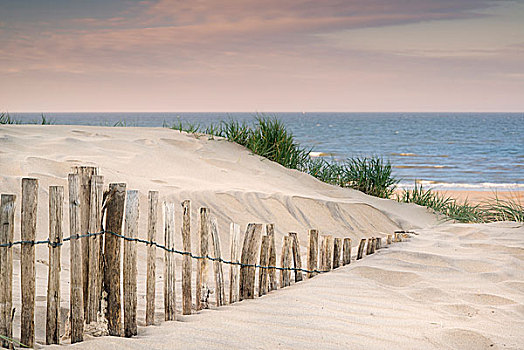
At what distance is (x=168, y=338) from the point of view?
2.70m

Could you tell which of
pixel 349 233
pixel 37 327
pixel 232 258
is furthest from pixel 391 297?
pixel 349 233

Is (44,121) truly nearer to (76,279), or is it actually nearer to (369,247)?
(369,247)

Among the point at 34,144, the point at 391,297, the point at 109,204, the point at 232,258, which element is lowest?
the point at 391,297

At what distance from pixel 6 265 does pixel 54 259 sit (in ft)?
0.68

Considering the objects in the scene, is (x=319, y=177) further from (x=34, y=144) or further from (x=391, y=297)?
(x=391, y=297)

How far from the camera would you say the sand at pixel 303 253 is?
2.98m

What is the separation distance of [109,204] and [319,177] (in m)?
7.28

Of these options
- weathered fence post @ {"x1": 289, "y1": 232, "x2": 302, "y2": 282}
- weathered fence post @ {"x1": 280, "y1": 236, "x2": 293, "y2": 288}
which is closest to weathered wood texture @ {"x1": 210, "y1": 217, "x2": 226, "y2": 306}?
weathered fence post @ {"x1": 280, "y1": 236, "x2": 293, "y2": 288}

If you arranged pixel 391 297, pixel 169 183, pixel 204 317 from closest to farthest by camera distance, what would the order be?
pixel 204 317, pixel 391 297, pixel 169 183

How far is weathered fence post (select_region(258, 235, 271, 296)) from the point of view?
371 cm

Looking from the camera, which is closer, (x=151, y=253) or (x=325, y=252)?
(x=151, y=253)

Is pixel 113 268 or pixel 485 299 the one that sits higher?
pixel 113 268

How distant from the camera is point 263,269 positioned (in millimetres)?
3750

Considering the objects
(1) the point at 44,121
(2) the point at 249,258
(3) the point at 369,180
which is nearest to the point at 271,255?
(2) the point at 249,258
